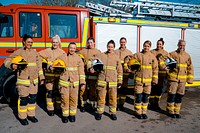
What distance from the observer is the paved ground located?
151 inches

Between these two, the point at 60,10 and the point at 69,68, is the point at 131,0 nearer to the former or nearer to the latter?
the point at 60,10

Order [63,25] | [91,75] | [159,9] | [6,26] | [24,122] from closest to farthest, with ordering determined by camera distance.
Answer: [24,122] → [91,75] → [6,26] → [63,25] → [159,9]

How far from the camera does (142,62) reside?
439 centimetres

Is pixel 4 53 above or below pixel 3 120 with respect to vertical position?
above

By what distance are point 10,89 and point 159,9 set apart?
518cm

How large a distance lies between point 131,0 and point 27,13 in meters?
3.35

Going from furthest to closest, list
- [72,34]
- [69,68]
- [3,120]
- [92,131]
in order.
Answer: [72,34] < [3,120] < [69,68] < [92,131]

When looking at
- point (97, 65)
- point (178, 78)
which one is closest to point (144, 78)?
point (178, 78)

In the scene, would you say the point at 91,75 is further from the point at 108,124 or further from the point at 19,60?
the point at 19,60

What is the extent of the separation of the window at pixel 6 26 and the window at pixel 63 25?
0.99 m

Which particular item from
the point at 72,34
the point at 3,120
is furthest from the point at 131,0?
the point at 3,120

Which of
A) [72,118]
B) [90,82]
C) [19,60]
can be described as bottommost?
[72,118]

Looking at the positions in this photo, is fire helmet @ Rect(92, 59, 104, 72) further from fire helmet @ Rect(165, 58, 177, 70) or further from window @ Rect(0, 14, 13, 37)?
window @ Rect(0, 14, 13, 37)

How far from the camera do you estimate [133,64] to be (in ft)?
14.2
